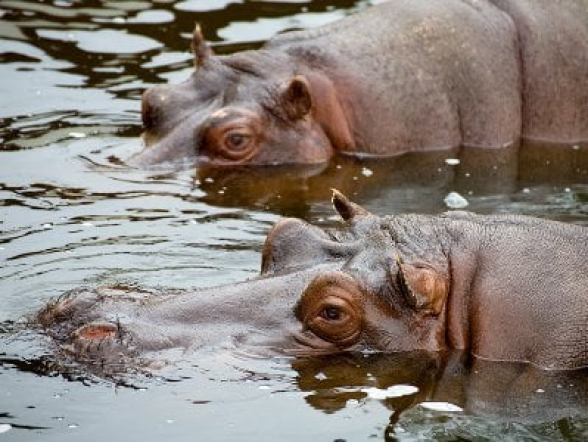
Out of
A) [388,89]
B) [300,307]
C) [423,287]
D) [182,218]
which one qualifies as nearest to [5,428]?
[300,307]

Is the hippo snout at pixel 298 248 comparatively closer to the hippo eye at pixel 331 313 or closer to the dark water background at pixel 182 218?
the hippo eye at pixel 331 313

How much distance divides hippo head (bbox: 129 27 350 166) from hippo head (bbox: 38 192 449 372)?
377 cm

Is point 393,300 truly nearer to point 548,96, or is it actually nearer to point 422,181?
point 422,181

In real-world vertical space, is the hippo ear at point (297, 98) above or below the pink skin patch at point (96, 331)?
below

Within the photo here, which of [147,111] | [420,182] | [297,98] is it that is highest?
[297,98]

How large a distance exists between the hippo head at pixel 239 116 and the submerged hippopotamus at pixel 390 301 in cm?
378

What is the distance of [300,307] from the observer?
693 cm

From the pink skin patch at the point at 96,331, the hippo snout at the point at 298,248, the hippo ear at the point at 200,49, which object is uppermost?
the hippo snout at the point at 298,248

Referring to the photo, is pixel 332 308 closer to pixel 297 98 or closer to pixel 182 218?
pixel 182 218

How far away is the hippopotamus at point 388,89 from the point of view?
11023 mm

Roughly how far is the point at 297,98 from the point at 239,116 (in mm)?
417

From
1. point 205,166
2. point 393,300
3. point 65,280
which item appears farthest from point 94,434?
point 205,166

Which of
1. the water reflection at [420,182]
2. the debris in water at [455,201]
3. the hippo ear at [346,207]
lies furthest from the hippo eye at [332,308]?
the debris in water at [455,201]

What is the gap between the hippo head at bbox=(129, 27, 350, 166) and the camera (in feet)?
35.8
